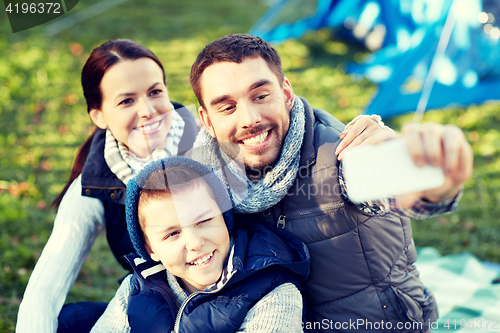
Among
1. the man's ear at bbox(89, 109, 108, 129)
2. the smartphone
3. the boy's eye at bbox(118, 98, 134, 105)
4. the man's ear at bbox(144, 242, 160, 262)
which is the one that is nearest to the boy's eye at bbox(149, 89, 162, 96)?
the boy's eye at bbox(118, 98, 134, 105)

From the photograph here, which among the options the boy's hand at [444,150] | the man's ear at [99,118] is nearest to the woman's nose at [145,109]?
the man's ear at [99,118]

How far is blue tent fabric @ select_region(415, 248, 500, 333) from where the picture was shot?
2.42m

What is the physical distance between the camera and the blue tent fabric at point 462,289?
2421 millimetres

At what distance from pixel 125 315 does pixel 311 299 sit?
0.77 m

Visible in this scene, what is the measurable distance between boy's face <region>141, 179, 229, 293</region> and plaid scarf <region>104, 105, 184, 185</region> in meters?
0.47

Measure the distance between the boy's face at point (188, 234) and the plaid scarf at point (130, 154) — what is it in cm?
47

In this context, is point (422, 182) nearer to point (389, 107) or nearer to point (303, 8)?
point (389, 107)

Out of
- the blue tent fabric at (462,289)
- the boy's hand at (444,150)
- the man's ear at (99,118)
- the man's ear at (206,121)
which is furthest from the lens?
the blue tent fabric at (462,289)

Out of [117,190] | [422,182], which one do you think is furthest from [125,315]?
[422,182]

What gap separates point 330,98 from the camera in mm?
5309

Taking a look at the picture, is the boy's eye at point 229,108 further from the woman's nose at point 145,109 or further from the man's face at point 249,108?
the woman's nose at point 145,109

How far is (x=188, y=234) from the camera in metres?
1.58

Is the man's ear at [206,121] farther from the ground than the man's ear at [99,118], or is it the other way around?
the man's ear at [99,118]

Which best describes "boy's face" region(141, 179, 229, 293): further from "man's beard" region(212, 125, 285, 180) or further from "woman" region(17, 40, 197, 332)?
"woman" region(17, 40, 197, 332)
